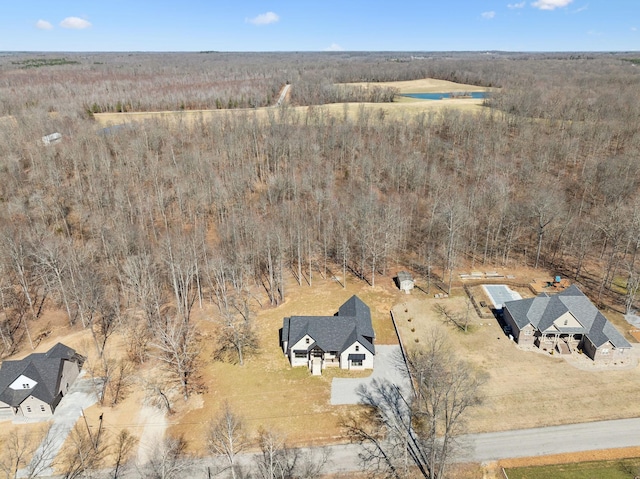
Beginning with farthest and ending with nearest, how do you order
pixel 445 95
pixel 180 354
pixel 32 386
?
1. pixel 445 95
2. pixel 180 354
3. pixel 32 386

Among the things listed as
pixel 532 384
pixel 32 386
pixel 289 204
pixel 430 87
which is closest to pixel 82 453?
pixel 32 386

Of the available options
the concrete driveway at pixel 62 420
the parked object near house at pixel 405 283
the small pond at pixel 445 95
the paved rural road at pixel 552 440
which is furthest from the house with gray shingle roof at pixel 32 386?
the small pond at pixel 445 95

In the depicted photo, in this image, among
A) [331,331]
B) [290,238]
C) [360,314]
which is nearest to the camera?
[331,331]

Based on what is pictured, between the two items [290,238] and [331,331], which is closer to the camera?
[331,331]

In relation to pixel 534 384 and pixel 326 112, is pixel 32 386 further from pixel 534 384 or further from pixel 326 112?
→ pixel 326 112

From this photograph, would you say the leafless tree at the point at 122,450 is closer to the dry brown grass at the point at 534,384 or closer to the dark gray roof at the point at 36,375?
the dark gray roof at the point at 36,375

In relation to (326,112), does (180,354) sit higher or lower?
lower

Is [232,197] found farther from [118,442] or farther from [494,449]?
[494,449]
